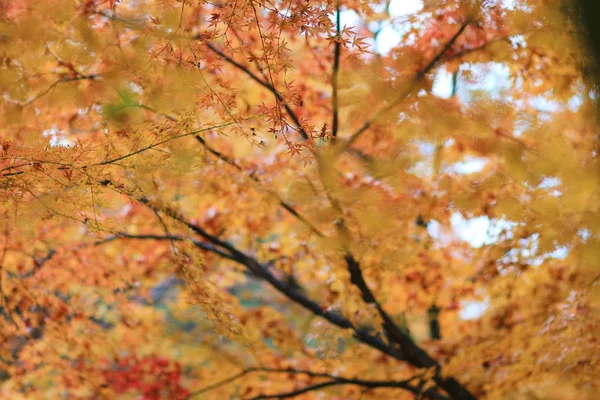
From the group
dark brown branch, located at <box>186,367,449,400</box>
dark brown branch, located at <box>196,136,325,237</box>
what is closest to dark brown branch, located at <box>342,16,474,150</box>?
dark brown branch, located at <box>196,136,325,237</box>

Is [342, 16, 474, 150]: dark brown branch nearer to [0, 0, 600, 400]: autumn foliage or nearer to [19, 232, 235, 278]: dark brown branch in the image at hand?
[0, 0, 600, 400]: autumn foliage

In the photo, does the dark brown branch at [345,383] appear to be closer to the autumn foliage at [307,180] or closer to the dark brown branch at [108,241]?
the autumn foliage at [307,180]

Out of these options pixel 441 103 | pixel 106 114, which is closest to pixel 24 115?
pixel 106 114

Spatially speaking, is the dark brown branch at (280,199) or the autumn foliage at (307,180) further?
the dark brown branch at (280,199)

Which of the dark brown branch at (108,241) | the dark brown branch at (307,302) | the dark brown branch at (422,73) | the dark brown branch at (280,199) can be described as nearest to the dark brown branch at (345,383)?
the dark brown branch at (307,302)

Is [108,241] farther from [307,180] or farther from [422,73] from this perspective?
[422,73]

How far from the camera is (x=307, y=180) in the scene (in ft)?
12.5

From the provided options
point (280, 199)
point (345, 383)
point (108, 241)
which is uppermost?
point (108, 241)

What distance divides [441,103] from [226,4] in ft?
4.92

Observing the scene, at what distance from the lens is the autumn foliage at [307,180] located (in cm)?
253

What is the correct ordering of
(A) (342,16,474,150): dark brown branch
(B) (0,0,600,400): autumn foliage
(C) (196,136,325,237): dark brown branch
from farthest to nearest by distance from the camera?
(C) (196,136,325,237): dark brown branch < (A) (342,16,474,150): dark brown branch < (B) (0,0,600,400): autumn foliage

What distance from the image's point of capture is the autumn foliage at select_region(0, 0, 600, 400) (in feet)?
8.30

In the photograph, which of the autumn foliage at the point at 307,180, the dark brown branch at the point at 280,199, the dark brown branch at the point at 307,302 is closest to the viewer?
the autumn foliage at the point at 307,180

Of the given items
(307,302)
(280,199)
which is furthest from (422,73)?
(307,302)
